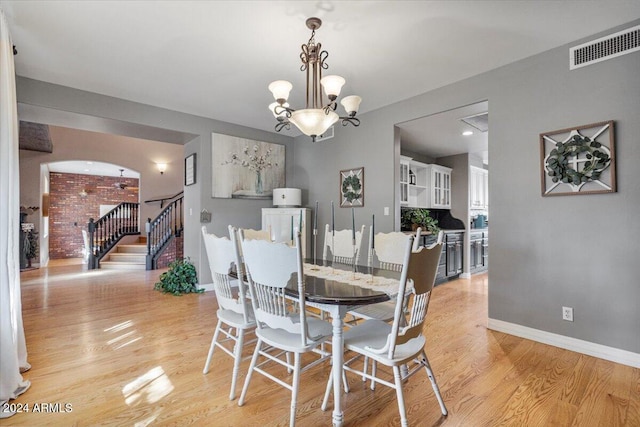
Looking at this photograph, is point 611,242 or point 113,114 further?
point 113,114

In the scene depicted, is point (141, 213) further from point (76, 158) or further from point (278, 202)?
point (278, 202)

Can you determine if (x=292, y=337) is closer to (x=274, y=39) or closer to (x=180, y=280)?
(x=274, y=39)

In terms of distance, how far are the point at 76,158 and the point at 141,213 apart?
1900mm

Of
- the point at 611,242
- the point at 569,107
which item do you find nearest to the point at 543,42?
the point at 569,107

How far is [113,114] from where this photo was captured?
3.93 metres

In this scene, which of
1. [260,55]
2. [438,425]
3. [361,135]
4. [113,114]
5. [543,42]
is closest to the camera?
[438,425]

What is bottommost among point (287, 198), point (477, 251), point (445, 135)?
point (477, 251)

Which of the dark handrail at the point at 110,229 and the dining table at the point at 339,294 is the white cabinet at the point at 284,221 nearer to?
the dining table at the point at 339,294

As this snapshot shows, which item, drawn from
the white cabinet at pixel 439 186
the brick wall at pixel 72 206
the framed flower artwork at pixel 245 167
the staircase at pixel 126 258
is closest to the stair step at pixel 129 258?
the staircase at pixel 126 258

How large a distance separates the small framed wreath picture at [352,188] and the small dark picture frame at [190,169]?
90.0 inches

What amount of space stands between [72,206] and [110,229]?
267 centimetres

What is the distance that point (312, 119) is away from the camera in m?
2.45

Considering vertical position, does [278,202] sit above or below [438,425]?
above

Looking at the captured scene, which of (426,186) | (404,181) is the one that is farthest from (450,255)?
(404,181)
